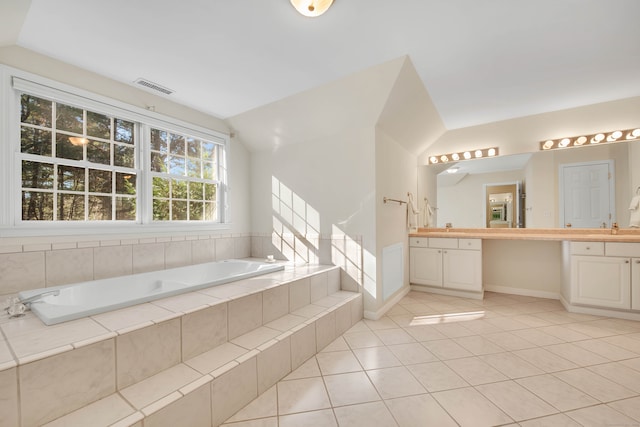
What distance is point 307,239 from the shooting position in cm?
328

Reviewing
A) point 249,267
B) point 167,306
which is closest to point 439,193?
point 249,267

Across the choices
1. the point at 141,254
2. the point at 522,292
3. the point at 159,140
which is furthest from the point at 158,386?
the point at 522,292

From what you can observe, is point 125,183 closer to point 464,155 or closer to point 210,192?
point 210,192

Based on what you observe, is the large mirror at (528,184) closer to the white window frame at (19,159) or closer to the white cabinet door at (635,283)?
the white cabinet door at (635,283)

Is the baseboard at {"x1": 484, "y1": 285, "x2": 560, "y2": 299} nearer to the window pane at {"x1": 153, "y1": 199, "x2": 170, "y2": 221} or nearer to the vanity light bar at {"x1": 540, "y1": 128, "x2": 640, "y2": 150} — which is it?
the vanity light bar at {"x1": 540, "y1": 128, "x2": 640, "y2": 150}

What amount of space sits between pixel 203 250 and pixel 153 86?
177 cm

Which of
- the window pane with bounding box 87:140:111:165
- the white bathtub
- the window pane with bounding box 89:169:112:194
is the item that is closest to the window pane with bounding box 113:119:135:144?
the window pane with bounding box 87:140:111:165

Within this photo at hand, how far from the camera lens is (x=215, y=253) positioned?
332 cm

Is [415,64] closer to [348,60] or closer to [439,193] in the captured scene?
[348,60]

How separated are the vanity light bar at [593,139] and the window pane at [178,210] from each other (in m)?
4.39

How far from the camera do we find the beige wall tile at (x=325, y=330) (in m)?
2.15

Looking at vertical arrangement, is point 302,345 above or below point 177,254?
below

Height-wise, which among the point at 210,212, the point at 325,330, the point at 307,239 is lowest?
A: the point at 325,330

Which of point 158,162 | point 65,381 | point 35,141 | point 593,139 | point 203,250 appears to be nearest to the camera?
point 65,381
